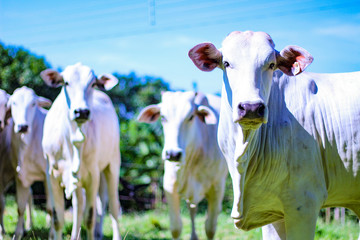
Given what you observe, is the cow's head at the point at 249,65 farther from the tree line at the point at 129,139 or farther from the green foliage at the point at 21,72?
the green foliage at the point at 21,72

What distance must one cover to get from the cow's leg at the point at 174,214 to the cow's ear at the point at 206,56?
304 centimetres

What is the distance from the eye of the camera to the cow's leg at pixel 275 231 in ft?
13.7

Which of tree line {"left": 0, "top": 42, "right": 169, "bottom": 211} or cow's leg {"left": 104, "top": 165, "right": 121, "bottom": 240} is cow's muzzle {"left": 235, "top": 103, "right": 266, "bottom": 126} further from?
tree line {"left": 0, "top": 42, "right": 169, "bottom": 211}

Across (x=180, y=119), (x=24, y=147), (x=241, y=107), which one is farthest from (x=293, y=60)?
(x=24, y=147)

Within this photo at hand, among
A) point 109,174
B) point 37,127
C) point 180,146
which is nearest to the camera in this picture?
point 180,146

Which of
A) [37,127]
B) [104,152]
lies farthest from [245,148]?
[37,127]

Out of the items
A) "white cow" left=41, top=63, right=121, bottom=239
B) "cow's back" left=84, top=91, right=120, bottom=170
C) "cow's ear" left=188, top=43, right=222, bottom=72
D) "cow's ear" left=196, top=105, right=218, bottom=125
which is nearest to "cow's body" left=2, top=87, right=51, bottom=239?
"white cow" left=41, top=63, right=121, bottom=239

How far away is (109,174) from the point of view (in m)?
7.44

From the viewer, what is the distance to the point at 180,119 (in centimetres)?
641

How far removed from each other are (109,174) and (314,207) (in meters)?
4.35

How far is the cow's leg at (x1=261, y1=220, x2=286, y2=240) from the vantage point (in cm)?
418

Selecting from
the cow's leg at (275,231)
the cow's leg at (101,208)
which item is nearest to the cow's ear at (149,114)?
the cow's leg at (101,208)

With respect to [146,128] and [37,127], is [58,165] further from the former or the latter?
[146,128]

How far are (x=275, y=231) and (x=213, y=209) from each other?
8.80 ft
